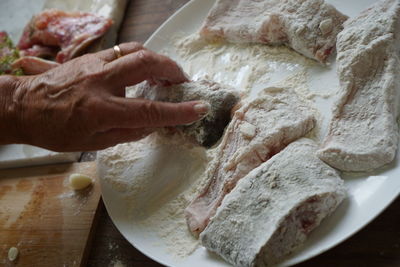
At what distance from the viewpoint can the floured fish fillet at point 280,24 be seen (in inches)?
58.6

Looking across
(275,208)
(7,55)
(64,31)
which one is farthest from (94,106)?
(7,55)

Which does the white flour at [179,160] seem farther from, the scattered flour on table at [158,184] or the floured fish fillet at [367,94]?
the floured fish fillet at [367,94]

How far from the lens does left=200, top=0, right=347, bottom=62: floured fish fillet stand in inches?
58.6

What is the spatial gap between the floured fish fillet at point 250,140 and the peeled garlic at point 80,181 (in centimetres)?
65

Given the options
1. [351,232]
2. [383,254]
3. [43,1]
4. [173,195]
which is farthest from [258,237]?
[43,1]

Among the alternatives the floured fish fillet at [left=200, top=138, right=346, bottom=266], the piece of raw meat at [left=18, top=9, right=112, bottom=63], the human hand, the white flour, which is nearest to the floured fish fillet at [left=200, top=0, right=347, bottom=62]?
the white flour

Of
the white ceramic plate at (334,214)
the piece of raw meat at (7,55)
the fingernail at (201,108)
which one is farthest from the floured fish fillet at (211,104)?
the piece of raw meat at (7,55)

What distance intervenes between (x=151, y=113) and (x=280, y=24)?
0.66m

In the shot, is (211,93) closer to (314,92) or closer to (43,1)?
(314,92)

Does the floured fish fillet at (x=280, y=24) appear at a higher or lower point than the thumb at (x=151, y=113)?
higher

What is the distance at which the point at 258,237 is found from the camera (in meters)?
1.08

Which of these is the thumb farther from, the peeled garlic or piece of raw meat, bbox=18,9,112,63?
piece of raw meat, bbox=18,9,112,63

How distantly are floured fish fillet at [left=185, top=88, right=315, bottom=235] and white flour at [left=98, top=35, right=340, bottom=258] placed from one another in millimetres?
59

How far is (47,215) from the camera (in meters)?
1.82
